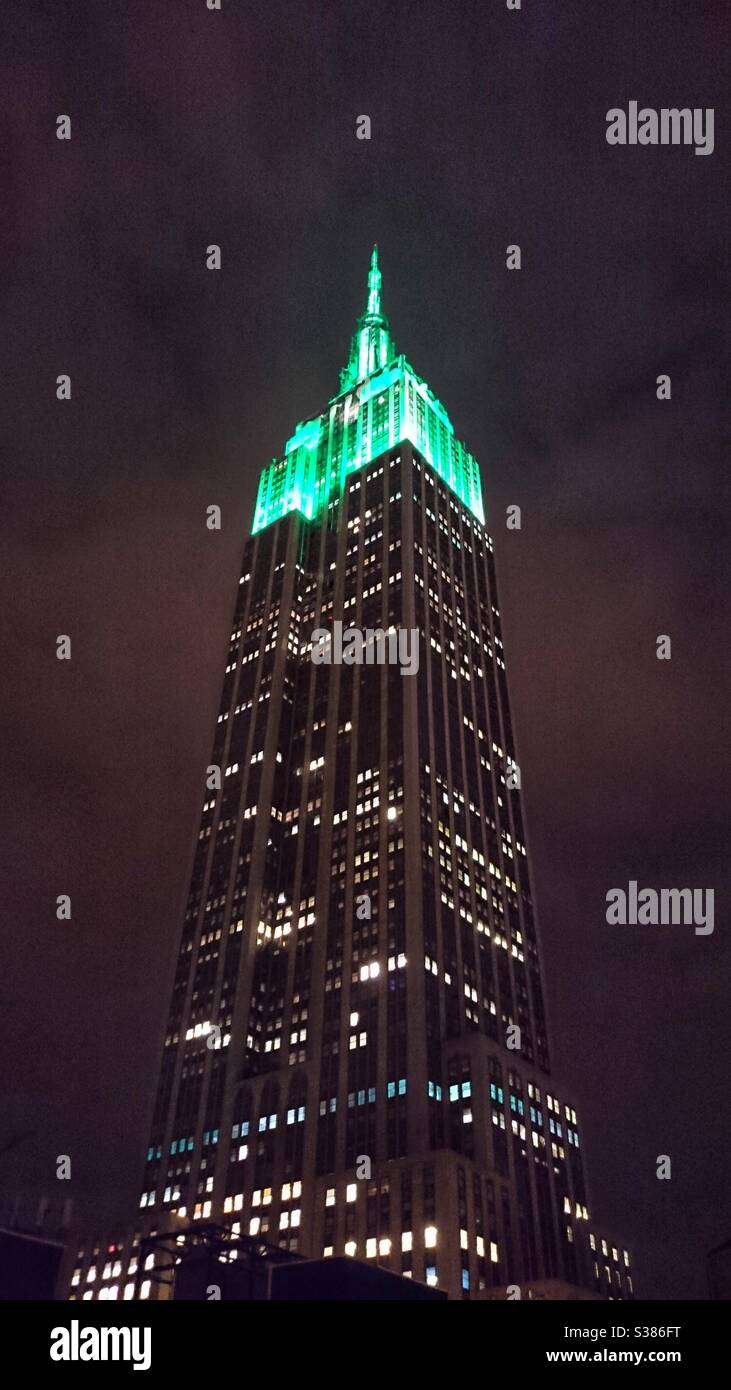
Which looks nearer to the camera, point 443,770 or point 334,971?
point 334,971

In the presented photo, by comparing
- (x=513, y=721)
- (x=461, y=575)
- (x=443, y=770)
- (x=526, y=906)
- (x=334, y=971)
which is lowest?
(x=334, y=971)

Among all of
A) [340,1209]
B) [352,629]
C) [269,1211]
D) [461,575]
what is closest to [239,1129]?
[269,1211]

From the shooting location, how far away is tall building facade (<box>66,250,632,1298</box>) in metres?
115

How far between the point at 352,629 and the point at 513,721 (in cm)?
3454

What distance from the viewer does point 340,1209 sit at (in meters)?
114

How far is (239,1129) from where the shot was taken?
130 m

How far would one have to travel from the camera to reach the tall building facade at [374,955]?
115438 millimetres

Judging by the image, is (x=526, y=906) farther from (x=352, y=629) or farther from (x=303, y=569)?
(x=303, y=569)

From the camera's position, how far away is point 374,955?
134 metres

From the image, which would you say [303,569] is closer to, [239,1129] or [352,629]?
[352,629]
